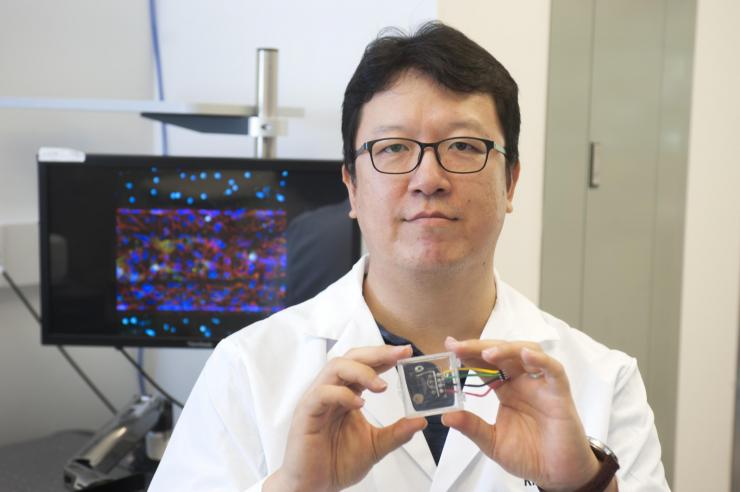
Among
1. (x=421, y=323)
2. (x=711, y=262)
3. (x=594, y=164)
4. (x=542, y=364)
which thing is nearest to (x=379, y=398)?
(x=421, y=323)

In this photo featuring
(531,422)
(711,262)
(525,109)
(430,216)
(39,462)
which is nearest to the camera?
(531,422)

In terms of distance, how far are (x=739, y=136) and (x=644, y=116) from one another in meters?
0.53

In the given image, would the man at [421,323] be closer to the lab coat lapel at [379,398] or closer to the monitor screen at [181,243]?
the lab coat lapel at [379,398]

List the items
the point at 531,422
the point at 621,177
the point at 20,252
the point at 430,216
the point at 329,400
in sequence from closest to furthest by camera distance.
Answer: the point at 329,400, the point at 531,422, the point at 430,216, the point at 20,252, the point at 621,177

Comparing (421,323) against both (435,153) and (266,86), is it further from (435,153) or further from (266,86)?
(266,86)

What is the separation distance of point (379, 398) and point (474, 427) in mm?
252

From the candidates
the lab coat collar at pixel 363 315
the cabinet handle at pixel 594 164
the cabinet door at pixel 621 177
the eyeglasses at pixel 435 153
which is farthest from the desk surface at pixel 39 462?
the cabinet handle at pixel 594 164

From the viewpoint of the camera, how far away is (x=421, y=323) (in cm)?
128

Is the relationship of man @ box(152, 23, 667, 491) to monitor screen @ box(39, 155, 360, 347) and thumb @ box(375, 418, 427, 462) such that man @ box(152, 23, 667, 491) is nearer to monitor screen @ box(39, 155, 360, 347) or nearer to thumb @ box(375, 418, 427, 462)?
thumb @ box(375, 418, 427, 462)

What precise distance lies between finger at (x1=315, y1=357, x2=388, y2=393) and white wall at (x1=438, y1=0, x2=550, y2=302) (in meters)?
1.00

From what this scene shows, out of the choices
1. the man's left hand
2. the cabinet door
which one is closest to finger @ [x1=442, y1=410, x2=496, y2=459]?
the man's left hand

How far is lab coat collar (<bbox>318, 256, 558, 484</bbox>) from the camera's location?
1.18 m

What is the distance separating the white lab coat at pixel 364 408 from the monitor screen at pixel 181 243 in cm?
37

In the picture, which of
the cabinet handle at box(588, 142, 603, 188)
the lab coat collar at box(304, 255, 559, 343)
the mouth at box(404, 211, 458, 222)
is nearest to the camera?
the mouth at box(404, 211, 458, 222)
